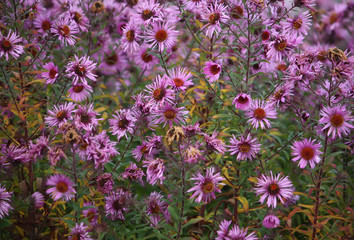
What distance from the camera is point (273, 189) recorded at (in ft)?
6.48

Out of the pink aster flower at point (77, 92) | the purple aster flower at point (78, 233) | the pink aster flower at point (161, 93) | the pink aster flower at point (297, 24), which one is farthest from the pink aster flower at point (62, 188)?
the pink aster flower at point (297, 24)

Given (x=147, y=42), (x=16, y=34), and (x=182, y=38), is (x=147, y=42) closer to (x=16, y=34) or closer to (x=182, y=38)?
(x=16, y=34)

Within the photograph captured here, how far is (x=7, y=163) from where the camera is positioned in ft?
6.97

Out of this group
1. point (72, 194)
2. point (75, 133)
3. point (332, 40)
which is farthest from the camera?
point (332, 40)

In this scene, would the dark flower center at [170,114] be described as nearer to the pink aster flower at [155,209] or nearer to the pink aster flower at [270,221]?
the pink aster flower at [155,209]

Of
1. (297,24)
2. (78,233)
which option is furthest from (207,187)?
(297,24)

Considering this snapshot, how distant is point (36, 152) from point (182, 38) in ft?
7.61

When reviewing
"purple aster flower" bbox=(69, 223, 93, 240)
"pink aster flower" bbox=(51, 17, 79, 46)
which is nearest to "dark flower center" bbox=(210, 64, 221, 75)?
"pink aster flower" bbox=(51, 17, 79, 46)

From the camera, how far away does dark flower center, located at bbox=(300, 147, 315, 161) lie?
6.82ft

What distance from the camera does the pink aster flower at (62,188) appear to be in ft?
6.27

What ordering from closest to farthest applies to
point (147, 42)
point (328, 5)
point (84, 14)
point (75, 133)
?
1. point (75, 133)
2. point (147, 42)
3. point (84, 14)
4. point (328, 5)

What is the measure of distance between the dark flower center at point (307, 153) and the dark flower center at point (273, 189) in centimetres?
27

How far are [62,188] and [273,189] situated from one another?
117 centimetres

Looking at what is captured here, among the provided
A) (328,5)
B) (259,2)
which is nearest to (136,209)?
(259,2)
